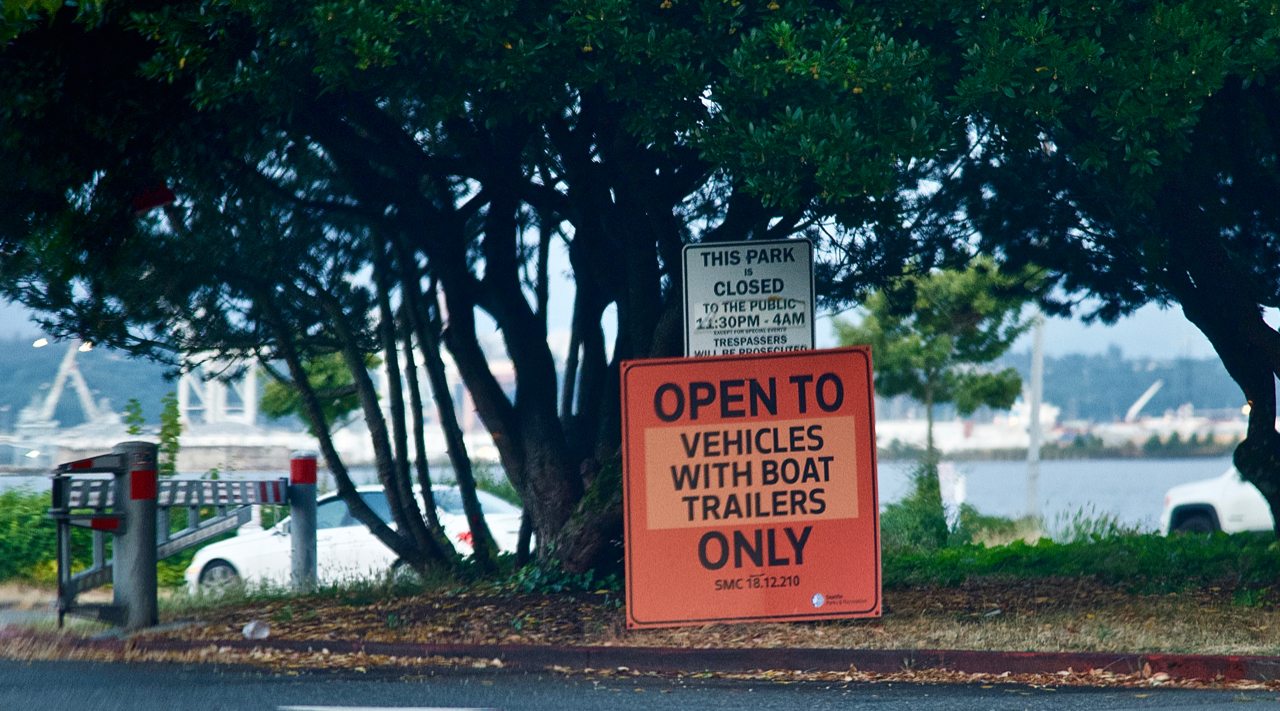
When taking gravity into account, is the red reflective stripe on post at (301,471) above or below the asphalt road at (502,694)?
above

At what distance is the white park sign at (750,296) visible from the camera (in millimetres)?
7602

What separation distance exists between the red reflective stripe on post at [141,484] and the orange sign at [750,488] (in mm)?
3528

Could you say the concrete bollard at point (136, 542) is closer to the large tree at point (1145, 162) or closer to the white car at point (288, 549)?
the white car at point (288, 549)

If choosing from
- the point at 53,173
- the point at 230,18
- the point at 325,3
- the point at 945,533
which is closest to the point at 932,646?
the point at 325,3

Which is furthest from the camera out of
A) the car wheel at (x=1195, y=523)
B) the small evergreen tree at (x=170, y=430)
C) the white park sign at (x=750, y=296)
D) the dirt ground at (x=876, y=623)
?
the car wheel at (x=1195, y=523)

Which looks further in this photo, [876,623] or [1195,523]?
[1195,523]

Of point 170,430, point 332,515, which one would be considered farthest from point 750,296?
point 170,430

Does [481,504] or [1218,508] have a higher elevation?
[481,504]

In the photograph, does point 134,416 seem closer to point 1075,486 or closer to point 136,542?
point 136,542

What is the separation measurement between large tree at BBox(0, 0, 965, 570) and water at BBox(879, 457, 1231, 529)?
328 inches

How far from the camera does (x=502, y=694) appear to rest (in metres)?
6.35

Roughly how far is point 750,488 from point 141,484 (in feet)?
14.2

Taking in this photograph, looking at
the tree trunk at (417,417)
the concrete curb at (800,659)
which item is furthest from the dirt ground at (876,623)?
the tree trunk at (417,417)

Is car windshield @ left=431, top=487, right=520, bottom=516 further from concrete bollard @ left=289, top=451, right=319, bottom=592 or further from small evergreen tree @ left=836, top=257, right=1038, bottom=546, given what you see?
small evergreen tree @ left=836, top=257, right=1038, bottom=546
